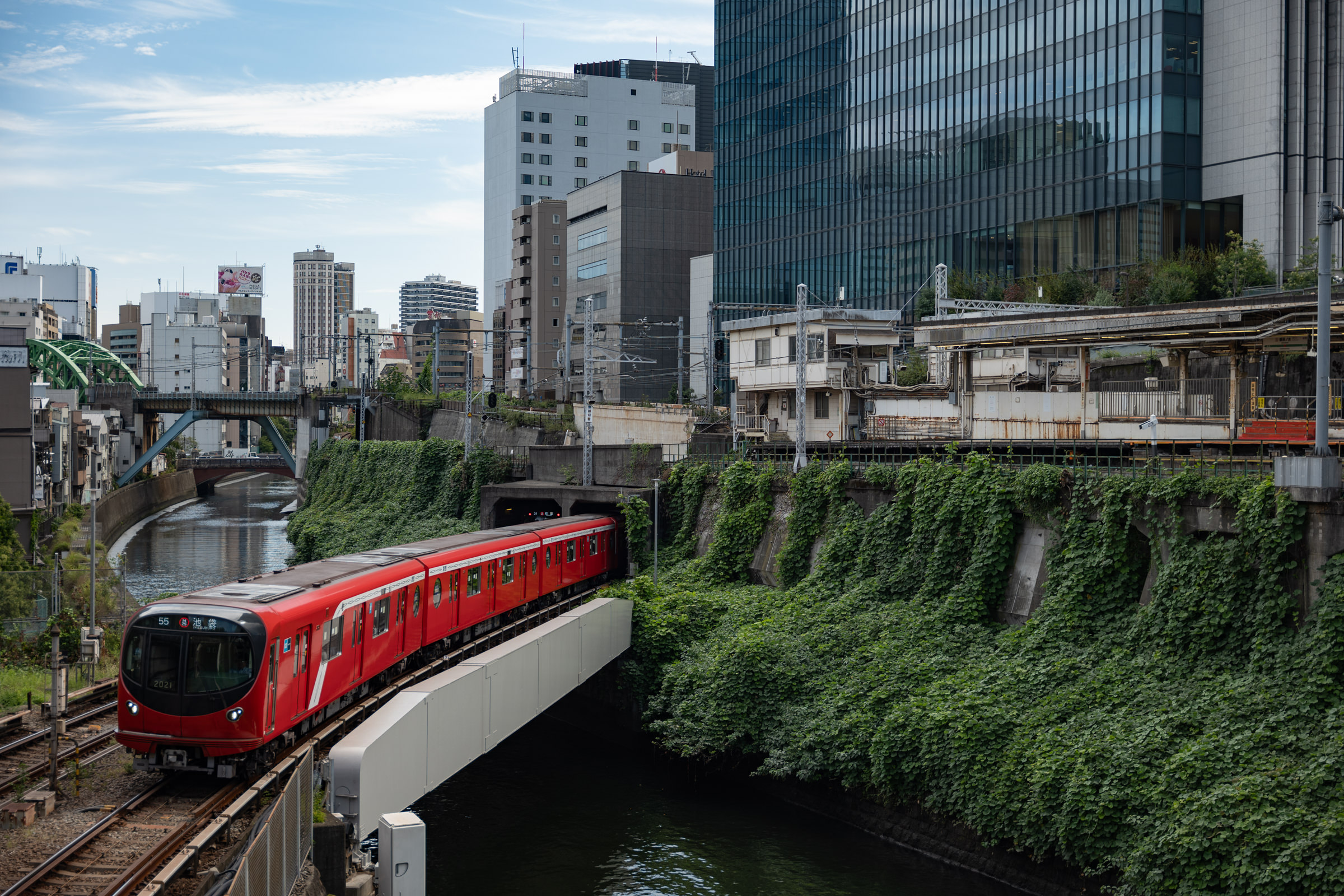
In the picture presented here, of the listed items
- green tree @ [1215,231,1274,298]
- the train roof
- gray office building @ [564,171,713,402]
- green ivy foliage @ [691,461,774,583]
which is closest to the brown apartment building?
gray office building @ [564,171,713,402]

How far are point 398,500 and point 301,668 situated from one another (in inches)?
1500

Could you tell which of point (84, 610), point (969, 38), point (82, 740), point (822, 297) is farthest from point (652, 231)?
point (82, 740)

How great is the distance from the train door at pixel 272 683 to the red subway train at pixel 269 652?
19 millimetres

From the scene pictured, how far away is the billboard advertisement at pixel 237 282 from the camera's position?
197 metres

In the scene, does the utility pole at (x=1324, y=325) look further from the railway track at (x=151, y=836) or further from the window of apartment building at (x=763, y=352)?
the window of apartment building at (x=763, y=352)

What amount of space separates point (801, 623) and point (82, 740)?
527 inches

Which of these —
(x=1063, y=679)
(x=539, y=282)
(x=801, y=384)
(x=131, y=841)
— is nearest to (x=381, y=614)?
(x=131, y=841)

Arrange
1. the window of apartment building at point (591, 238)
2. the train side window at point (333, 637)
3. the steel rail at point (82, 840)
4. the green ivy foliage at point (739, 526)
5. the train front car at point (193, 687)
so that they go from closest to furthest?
the steel rail at point (82, 840), the train front car at point (193, 687), the train side window at point (333, 637), the green ivy foliage at point (739, 526), the window of apartment building at point (591, 238)

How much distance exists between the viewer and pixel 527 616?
28469mm

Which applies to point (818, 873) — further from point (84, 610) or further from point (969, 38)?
point (969, 38)

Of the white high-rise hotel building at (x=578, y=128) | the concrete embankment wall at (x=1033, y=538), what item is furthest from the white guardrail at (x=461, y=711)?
the white high-rise hotel building at (x=578, y=128)

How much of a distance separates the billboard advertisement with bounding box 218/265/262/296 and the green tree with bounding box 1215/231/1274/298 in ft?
590

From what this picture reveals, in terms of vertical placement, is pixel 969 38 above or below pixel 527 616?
above

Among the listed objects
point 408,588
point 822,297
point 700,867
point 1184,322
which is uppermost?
point 822,297
